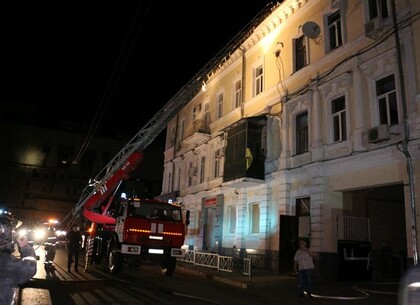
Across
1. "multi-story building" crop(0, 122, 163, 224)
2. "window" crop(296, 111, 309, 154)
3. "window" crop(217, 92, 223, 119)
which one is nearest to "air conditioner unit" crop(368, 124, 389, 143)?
"window" crop(296, 111, 309, 154)

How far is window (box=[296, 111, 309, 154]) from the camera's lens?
62.1 ft

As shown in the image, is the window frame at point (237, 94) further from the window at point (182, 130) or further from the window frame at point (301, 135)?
the window at point (182, 130)

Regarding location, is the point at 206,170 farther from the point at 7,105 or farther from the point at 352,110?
the point at 7,105

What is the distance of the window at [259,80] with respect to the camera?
22.9 metres

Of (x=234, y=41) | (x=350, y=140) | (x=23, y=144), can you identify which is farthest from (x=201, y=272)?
(x=23, y=144)

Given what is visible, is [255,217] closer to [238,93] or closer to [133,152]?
[133,152]

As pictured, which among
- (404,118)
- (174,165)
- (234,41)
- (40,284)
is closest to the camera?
(40,284)

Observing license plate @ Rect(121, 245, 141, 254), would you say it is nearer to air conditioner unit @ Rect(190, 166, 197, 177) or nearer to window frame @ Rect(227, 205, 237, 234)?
window frame @ Rect(227, 205, 237, 234)

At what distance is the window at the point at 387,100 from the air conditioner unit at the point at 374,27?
5.61 ft

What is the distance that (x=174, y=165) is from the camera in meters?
34.8

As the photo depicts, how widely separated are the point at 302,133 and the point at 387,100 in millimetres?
5213

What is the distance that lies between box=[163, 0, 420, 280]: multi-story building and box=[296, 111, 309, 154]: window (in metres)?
0.05

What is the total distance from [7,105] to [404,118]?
60.6 meters

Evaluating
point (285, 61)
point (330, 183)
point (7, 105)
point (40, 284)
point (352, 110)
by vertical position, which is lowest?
point (40, 284)
